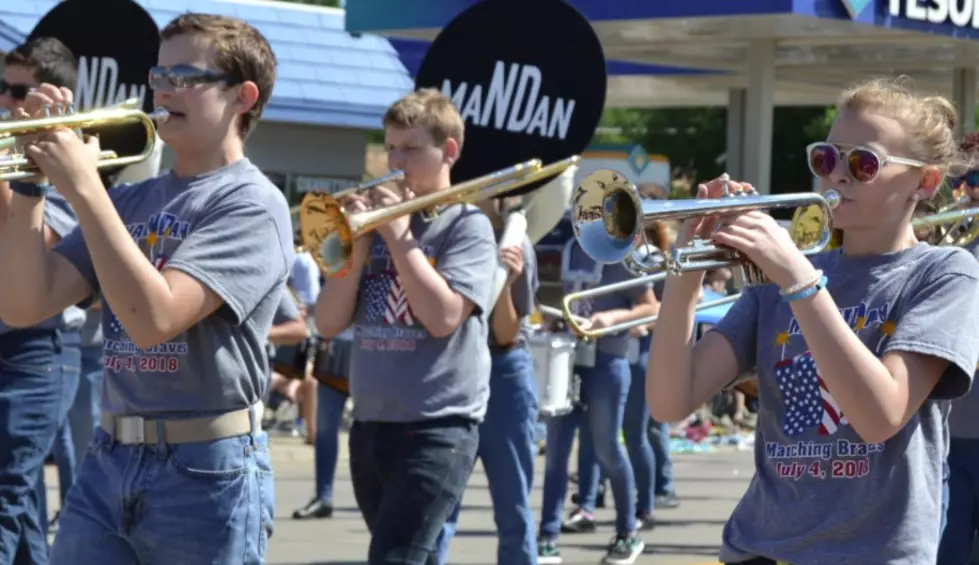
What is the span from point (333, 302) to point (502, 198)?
145 centimetres

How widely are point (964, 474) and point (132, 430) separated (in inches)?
126

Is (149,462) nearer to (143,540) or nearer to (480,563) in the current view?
(143,540)

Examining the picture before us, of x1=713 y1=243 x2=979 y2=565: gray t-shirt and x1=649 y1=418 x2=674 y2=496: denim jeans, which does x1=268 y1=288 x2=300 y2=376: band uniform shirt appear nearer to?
x1=713 y1=243 x2=979 y2=565: gray t-shirt

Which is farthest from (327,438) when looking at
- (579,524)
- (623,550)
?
(623,550)

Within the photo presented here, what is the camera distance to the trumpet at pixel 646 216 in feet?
11.9

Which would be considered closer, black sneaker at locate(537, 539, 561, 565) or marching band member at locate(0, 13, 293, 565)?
marching band member at locate(0, 13, 293, 565)

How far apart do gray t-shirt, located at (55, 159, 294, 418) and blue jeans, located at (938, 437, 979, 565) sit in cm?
282

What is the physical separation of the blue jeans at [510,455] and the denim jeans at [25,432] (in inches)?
62.8

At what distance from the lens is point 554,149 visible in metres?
7.04

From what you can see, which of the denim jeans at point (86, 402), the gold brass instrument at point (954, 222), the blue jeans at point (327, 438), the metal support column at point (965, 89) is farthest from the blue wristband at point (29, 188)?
the metal support column at point (965, 89)

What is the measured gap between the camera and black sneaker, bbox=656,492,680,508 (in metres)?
11.0

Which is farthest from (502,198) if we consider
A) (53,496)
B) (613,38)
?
(613,38)

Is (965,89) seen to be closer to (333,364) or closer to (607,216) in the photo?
(333,364)

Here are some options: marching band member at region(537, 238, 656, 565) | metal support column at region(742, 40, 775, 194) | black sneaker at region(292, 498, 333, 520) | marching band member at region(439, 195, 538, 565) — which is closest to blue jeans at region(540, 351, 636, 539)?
marching band member at region(537, 238, 656, 565)
